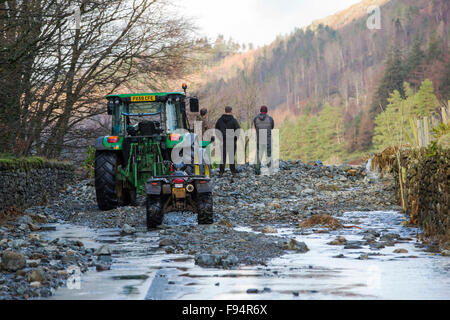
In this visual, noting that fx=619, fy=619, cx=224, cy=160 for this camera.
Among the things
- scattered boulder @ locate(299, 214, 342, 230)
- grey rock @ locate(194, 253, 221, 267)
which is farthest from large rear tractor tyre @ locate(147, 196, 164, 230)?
grey rock @ locate(194, 253, 221, 267)

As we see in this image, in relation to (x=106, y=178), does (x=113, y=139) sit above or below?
above

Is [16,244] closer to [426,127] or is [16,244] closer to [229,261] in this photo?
[229,261]

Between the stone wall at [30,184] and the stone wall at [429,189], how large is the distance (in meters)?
7.48

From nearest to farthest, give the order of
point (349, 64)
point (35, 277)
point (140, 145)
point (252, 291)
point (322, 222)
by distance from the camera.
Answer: point (252, 291), point (35, 277), point (322, 222), point (140, 145), point (349, 64)

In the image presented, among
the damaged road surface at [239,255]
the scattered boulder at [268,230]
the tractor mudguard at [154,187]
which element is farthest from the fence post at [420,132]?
the tractor mudguard at [154,187]

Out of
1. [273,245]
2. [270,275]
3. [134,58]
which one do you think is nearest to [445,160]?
[273,245]

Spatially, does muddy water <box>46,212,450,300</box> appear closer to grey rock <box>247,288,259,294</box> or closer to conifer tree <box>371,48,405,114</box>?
grey rock <box>247,288,259,294</box>

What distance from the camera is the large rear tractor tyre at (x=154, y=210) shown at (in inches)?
386

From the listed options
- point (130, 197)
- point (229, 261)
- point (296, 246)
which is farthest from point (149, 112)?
point (229, 261)

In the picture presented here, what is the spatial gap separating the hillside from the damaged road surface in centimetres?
6344

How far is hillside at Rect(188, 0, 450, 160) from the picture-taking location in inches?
3223

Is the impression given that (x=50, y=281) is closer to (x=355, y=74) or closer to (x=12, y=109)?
(x=12, y=109)

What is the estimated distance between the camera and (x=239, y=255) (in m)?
7.11

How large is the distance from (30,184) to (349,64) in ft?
461
